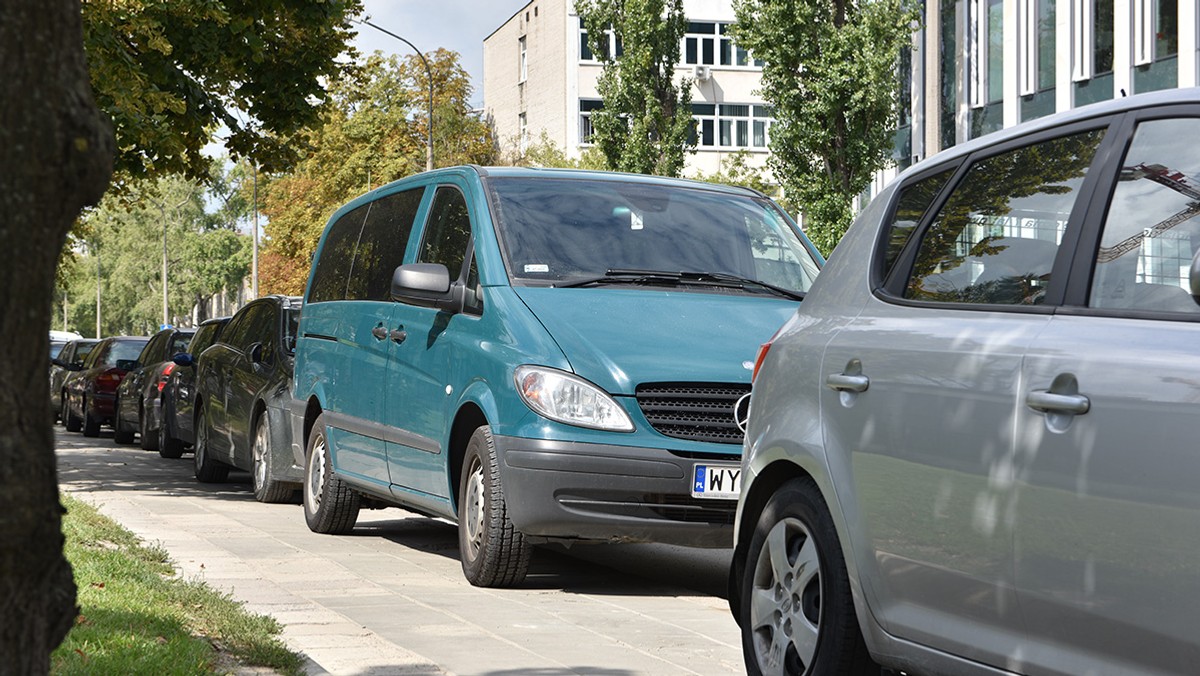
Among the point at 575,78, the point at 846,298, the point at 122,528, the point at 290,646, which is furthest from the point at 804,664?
the point at 575,78

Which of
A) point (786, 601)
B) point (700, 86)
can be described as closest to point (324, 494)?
point (786, 601)

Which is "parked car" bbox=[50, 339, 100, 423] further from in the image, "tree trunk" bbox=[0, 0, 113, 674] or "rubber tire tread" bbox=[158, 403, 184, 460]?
"tree trunk" bbox=[0, 0, 113, 674]

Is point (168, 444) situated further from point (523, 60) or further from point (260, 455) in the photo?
point (523, 60)

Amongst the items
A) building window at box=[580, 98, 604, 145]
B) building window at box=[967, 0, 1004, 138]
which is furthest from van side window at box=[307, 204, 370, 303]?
building window at box=[580, 98, 604, 145]

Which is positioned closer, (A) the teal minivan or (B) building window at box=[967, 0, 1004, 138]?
(A) the teal minivan

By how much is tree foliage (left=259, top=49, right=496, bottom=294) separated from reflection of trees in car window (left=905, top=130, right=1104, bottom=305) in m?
46.9

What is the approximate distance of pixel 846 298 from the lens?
16.6 ft

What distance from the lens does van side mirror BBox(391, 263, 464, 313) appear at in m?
8.65

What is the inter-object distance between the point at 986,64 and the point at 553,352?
2988cm

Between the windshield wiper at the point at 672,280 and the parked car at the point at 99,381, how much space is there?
17.9m

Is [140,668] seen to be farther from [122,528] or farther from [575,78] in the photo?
[575,78]

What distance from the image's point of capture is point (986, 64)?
118 feet

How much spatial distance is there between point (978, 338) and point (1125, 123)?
24.7 inches

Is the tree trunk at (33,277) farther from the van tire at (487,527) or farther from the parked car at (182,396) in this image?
the parked car at (182,396)
